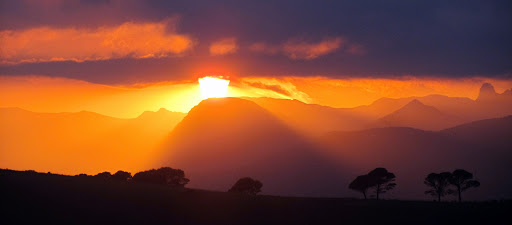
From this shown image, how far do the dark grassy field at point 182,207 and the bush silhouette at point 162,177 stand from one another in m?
59.8

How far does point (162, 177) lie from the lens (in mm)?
144500

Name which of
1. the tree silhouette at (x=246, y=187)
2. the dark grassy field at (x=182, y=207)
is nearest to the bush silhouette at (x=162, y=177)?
the tree silhouette at (x=246, y=187)

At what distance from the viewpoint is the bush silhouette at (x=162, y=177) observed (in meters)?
142


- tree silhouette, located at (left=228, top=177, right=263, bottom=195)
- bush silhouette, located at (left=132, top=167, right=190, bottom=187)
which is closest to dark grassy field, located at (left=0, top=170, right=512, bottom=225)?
bush silhouette, located at (left=132, top=167, right=190, bottom=187)

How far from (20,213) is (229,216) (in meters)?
25.2

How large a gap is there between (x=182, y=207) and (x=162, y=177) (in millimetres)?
74722

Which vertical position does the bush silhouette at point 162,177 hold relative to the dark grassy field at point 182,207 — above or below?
above

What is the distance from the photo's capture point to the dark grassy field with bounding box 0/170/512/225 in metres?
63.2

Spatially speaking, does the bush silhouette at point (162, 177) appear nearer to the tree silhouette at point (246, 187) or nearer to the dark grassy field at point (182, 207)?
the tree silhouette at point (246, 187)

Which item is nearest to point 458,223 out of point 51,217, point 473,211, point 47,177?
point 473,211

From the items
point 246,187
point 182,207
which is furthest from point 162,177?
point 182,207

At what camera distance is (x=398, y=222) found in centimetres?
6838

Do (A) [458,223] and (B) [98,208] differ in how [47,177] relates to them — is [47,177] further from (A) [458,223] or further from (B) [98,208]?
(A) [458,223]

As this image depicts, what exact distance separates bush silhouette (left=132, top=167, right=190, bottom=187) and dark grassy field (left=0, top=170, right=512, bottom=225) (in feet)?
196
